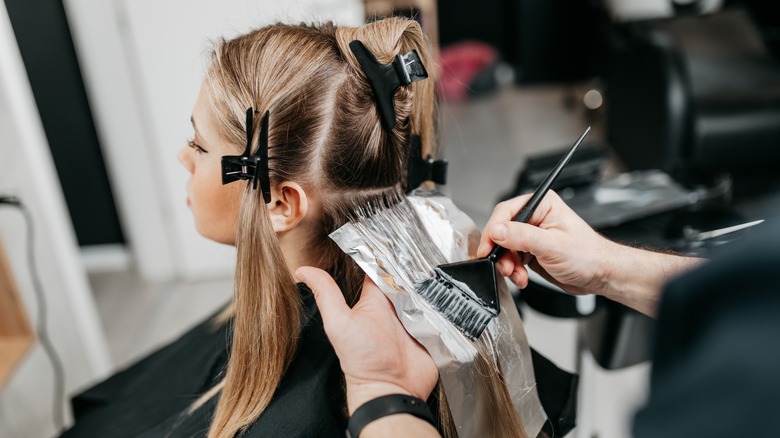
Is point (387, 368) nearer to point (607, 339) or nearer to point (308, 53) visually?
point (308, 53)

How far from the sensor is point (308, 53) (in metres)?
0.81

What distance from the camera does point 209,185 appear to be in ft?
2.93

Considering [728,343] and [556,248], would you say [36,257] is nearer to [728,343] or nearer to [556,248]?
[556,248]

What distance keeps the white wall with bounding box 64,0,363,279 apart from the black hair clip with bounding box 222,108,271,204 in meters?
1.20

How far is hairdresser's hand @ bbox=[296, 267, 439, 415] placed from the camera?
0.65m

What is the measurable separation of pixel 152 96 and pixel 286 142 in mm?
1579

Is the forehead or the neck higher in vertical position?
the forehead

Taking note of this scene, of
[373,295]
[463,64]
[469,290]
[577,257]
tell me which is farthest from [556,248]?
[463,64]

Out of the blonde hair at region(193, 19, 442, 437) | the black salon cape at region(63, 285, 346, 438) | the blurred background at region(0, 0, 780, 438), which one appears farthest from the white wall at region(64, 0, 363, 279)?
the blonde hair at region(193, 19, 442, 437)

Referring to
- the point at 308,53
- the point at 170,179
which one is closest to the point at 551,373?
the point at 308,53

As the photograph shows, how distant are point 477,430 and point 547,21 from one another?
3.67 m

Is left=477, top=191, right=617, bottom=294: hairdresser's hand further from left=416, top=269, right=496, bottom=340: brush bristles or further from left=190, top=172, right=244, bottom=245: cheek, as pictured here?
left=190, top=172, right=244, bottom=245: cheek

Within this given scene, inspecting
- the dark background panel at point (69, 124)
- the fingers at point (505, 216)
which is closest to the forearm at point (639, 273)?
the fingers at point (505, 216)

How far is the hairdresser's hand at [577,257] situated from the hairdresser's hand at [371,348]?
0.18m
